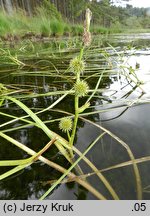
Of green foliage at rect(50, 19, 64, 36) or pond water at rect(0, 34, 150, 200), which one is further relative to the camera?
green foliage at rect(50, 19, 64, 36)

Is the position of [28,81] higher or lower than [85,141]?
higher

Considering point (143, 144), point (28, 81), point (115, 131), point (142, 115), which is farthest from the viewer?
point (28, 81)

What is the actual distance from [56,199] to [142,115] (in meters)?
0.61

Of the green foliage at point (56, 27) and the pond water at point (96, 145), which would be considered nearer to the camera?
the pond water at point (96, 145)

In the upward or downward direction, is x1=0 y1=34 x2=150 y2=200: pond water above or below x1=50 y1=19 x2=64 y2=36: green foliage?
below

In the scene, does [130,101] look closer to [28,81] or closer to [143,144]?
[143,144]

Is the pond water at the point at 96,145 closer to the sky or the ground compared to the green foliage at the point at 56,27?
→ closer to the ground

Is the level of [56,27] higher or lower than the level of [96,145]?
higher

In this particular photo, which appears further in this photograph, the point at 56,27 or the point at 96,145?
the point at 56,27
